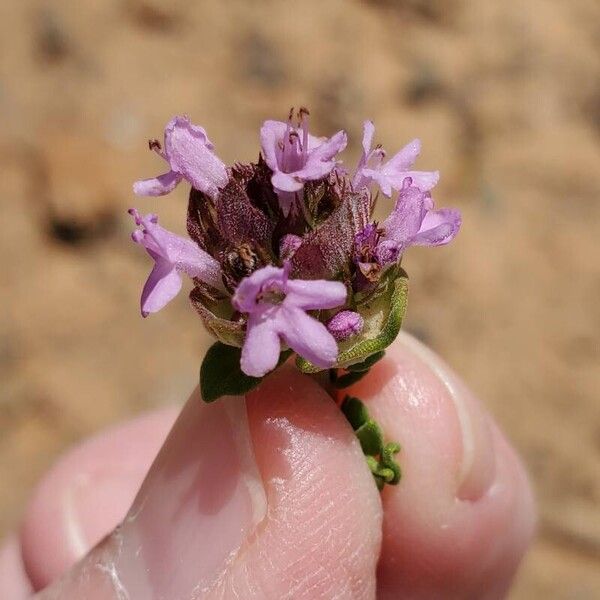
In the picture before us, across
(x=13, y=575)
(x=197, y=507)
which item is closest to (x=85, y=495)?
(x=13, y=575)

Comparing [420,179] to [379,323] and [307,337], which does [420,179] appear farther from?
[307,337]

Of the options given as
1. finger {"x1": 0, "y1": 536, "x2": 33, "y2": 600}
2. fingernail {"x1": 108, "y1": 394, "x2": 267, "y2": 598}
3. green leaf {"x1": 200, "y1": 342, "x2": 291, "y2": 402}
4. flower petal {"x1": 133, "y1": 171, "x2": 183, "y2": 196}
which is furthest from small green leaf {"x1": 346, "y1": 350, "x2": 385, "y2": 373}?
finger {"x1": 0, "y1": 536, "x2": 33, "y2": 600}

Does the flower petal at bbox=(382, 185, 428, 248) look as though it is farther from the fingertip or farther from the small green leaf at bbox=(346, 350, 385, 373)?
the fingertip

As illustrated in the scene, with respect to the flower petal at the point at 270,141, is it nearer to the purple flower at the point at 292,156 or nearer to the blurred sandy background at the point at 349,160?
the purple flower at the point at 292,156

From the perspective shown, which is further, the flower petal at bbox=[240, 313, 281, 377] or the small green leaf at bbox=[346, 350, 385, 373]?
the small green leaf at bbox=[346, 350, 385, 373]

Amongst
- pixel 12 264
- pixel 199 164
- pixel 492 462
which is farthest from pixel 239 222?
pixel 12 264

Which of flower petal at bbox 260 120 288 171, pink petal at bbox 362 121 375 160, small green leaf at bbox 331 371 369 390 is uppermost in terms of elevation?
flower petal at bbox 260 120 288 171

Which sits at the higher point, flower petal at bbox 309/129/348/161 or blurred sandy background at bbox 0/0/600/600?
flower petal at bbox 309/129/348/161
